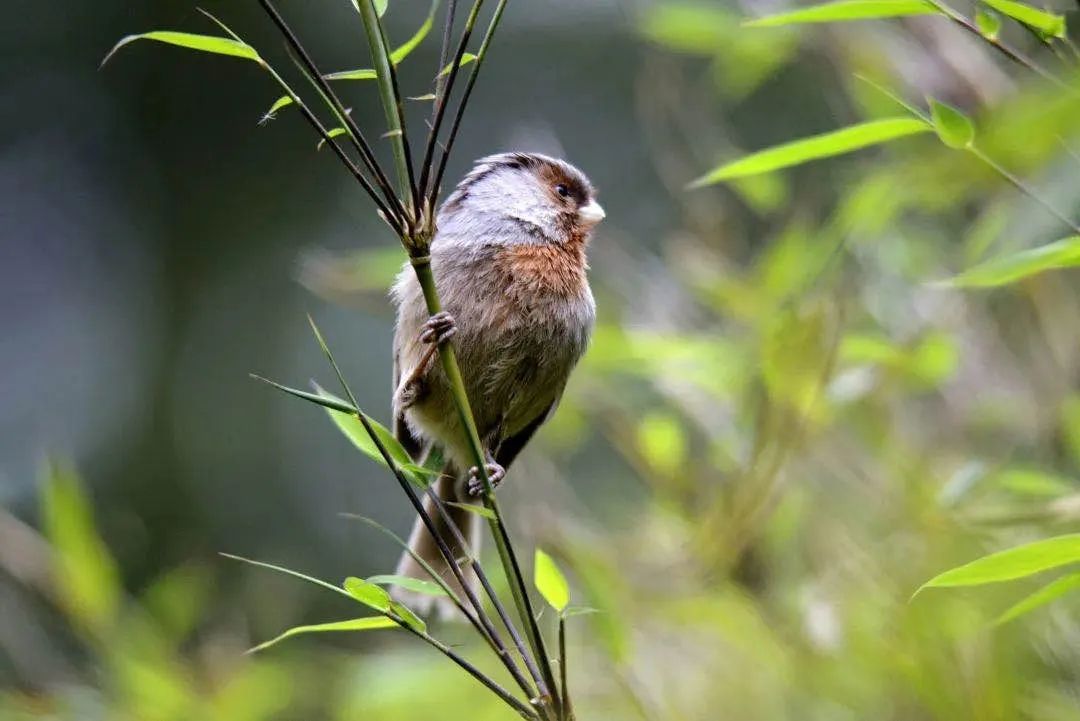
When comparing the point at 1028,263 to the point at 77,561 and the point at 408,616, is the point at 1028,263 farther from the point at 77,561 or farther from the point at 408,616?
the point at 77,561

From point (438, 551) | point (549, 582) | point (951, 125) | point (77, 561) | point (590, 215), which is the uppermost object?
point (951, 125)

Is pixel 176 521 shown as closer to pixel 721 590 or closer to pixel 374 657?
pixel 374 657

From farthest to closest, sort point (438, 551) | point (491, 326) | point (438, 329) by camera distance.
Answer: point (438, 551) → point (491, 326) → point (438, 329)

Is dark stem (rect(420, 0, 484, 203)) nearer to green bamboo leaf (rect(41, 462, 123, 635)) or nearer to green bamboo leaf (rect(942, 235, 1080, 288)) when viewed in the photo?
green bamboo leaf (rect(942, 235, 1080, 288))

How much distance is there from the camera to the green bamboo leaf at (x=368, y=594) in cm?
163

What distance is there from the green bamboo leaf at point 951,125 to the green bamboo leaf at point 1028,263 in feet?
0.61

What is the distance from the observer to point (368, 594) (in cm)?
166

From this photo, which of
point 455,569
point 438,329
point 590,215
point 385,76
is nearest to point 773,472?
point 590,215

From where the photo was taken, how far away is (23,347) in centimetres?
933

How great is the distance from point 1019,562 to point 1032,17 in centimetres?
71

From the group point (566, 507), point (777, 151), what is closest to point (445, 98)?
point (777, 151)

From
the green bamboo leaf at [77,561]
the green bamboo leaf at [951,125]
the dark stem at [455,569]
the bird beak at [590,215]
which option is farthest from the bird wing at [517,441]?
the green bamboo leaf at [951,125]

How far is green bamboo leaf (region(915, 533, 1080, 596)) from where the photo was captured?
5.15ft

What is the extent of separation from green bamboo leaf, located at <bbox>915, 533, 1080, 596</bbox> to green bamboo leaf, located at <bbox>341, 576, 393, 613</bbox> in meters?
0.71
